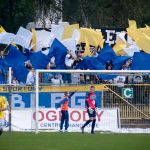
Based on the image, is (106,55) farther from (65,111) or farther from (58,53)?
(65,111)

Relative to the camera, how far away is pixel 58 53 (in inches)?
1305

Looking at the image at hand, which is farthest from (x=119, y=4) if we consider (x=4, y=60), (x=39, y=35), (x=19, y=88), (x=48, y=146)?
(x=48, y=146)

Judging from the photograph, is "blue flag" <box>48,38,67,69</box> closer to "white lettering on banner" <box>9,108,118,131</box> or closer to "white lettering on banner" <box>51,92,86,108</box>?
"white lettering on banner" <box>51,92,86,108</box>

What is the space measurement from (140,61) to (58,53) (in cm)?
345

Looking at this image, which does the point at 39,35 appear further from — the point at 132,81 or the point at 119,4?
the point at 119,4

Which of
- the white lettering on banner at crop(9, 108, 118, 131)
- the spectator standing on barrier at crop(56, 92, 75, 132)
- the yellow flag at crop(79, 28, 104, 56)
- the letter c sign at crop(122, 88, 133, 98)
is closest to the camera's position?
the spectator standing on barrier at crop(56, 92, 75, 132)

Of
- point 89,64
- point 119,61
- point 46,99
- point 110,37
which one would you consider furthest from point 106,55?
point 46,99

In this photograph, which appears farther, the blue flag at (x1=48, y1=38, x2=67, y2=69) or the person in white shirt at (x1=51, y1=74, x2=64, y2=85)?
the blue flag at (x1=48, y1=38, x2=67, y2=69)

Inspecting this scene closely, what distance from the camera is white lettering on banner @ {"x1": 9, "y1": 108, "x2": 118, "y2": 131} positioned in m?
28.5

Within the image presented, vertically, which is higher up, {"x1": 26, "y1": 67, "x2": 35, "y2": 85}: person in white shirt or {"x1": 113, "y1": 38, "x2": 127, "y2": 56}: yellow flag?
{"x1": 113, "y1": 38, "x2": 127, "y2": 56}: yellow flag

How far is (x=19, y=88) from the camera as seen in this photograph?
2900 centimetres

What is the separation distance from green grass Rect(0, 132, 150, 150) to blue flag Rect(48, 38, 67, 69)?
6323 millimetres

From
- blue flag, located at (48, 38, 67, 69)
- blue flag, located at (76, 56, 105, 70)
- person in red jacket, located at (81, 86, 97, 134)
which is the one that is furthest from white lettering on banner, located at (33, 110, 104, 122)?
blue flag, located at (48, 38, 67, 69)

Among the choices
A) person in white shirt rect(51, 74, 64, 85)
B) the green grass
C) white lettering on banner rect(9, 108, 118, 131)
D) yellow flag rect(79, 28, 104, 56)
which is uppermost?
yellow flag rect(79, 28, 104, 56)
